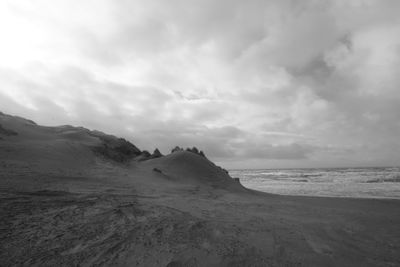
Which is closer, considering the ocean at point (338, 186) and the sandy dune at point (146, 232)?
the sandy dune at point (146, 232)

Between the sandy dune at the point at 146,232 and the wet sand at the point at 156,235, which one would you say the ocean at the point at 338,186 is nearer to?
the sandy dune at the point at 146,232

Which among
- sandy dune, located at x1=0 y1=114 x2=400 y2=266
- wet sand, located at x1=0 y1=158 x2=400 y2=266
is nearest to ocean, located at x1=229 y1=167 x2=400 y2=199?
sandy dune, located at x1=0 y1=114 x2=400 y2=266

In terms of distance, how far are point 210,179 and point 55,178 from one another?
9.60 m

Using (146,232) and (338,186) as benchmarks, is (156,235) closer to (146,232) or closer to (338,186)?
(146,232)

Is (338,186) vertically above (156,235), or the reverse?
(338,186)

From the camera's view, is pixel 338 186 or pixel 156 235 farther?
pixel 338 186

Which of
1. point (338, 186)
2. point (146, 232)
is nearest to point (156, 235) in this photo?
point (146, 232)

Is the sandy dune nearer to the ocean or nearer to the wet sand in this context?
the wet sand

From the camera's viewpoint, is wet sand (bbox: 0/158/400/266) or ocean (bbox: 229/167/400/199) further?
ocean (bbox: 229/167/400/199)

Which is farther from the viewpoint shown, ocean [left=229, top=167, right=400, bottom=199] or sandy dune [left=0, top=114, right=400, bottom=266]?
ocean [left=229, top=167, right=400, bottom=199]

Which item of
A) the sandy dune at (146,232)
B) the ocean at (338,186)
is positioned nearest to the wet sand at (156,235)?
the sandy dune at (146,232)

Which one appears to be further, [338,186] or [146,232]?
[338,186]

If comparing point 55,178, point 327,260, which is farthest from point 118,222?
point 55,178

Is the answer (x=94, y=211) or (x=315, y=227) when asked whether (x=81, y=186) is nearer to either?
(x=94, y=211)
